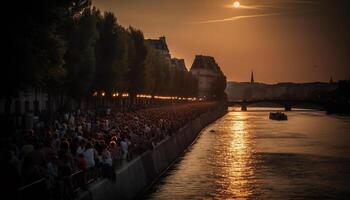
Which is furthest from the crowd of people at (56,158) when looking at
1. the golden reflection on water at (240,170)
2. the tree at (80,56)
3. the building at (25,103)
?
the tree at (80,56)

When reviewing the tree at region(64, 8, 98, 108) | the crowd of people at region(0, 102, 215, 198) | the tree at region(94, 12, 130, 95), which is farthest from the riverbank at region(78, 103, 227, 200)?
the tree at region(94, 12, 130, 95)

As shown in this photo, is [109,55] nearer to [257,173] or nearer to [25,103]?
[25,103]

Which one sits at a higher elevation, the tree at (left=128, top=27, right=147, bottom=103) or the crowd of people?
the tree at (left=128, top=27, right=147, bottom=103)

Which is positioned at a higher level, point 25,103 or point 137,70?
point 137,70

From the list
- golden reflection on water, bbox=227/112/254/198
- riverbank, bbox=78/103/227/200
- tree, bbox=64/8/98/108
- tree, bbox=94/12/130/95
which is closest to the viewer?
riverbank, bbox=78/103/227/200

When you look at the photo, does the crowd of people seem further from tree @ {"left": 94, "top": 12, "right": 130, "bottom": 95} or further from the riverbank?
tree @ {"left": 94, "top": 12, "right": 130, "bottom": 95}

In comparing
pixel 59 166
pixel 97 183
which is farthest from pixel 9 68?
pixel 59 166

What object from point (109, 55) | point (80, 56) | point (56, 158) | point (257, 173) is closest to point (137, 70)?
point (109, 55)

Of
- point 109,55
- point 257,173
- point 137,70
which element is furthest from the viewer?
point 137,70

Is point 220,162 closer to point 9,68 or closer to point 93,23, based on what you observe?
point 93,23

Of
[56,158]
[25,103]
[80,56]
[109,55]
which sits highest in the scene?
[109,55]

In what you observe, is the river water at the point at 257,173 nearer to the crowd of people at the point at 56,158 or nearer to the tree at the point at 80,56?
the crowd of people at the point at 56,158

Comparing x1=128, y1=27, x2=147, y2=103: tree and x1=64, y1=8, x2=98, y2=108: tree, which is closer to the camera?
x1=64, y1=8, x2=98, y2=108: tree

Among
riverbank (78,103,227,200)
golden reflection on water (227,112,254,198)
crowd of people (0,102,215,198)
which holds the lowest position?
golden reflection on water (227,112,254,198)
